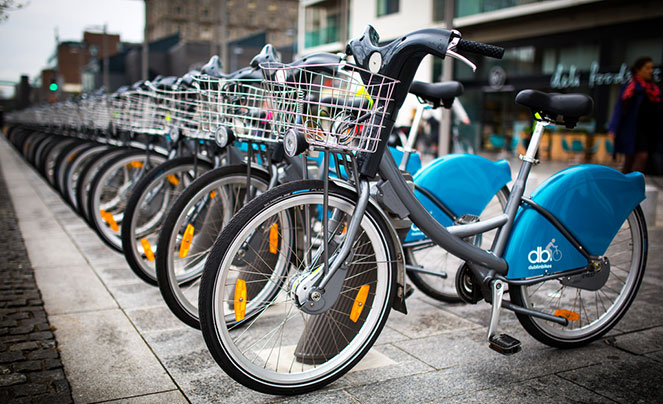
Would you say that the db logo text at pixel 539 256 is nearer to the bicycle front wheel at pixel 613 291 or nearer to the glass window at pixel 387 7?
the bicycle front wheel at pixel 613 291

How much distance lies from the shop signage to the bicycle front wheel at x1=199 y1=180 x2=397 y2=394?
1862 centimetres

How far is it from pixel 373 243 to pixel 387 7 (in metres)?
25.0

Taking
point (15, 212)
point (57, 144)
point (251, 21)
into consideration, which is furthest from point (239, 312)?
point (251, 21)

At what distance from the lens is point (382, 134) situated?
7.67 feet

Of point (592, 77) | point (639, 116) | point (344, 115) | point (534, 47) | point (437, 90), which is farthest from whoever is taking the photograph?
point (534, 47)

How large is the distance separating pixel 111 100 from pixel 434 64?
20435 mm

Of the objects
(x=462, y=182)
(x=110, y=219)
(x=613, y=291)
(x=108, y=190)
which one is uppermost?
(x=462, y=182)

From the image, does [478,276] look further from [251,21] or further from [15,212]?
[251,21]

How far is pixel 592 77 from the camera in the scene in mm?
20562

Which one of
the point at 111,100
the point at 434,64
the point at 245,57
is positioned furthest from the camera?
the point at 245,57

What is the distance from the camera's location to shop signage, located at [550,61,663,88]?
63.6 ft

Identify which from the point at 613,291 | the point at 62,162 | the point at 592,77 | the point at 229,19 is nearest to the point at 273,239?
the point at 613,291

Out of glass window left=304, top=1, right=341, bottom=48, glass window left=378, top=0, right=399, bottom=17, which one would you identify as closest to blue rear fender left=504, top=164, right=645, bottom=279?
glass window left=378, top=0, right=399, bottom=17

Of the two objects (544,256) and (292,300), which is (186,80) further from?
(544,256)
